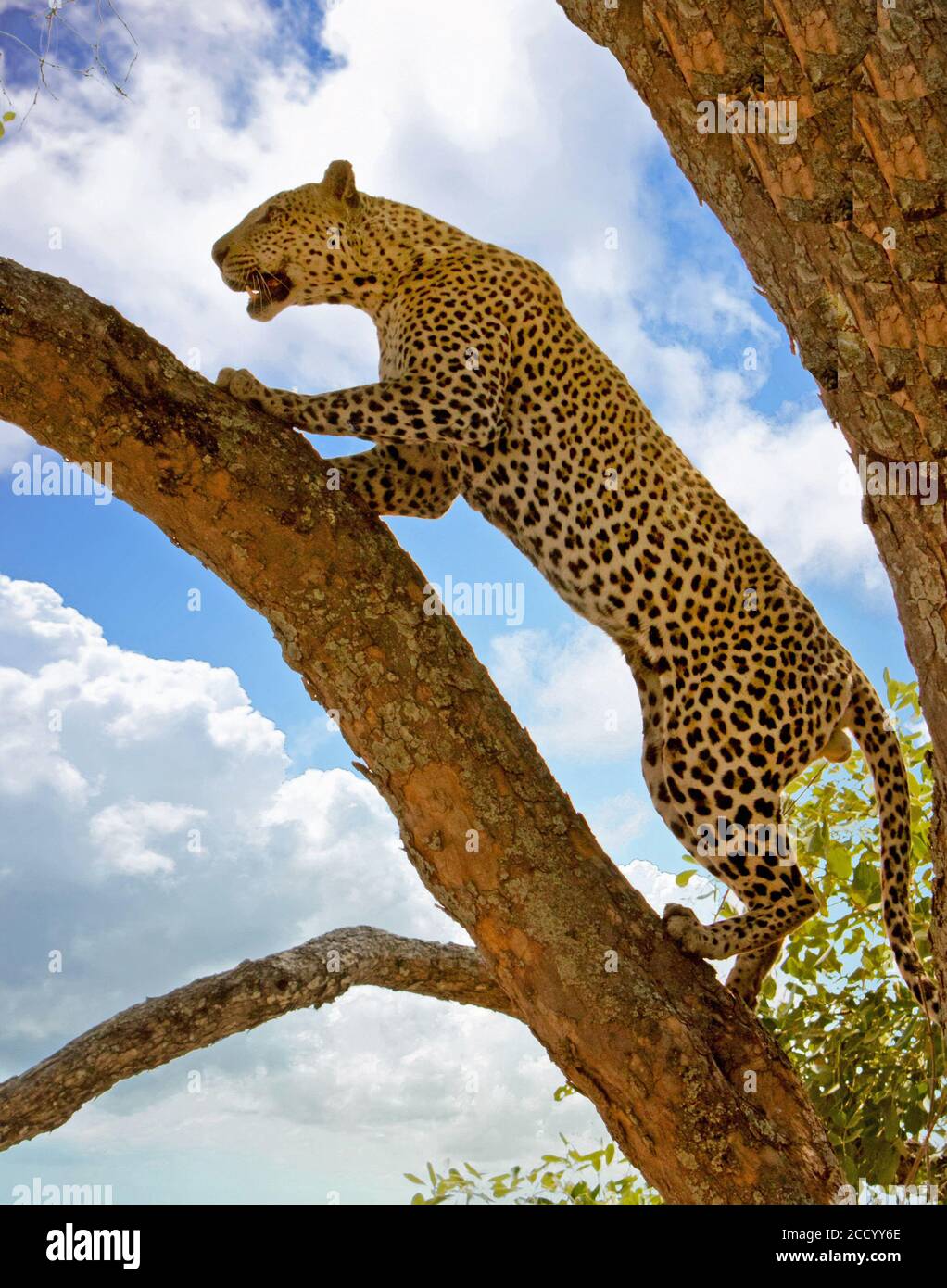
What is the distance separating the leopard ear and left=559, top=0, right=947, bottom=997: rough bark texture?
2.68 metres

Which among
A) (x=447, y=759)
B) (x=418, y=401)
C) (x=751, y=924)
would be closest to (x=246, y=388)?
(x=418, y=401)

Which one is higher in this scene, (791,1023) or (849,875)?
(849,875)

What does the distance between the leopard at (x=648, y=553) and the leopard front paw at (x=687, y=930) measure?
44 millimetres

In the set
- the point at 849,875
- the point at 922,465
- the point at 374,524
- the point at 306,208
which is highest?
the point at 306,208

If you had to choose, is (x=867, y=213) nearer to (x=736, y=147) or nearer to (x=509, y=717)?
(x=736, y=147)

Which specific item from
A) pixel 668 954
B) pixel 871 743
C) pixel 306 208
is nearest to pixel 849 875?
pixel 871 743

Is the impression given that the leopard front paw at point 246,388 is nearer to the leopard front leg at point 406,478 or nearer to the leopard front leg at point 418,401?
the leopard front leg at point 418,401

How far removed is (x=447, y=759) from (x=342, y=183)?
10.9ft

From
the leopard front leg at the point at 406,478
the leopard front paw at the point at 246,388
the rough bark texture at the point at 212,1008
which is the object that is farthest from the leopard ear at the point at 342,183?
the rough bark texture at the point at 212,1008

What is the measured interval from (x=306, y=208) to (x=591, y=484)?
2047mm

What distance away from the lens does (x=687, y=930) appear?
435cm

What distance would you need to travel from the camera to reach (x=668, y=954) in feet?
13.4

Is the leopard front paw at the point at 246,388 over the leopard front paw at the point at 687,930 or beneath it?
over

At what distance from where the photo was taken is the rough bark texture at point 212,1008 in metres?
4.75
